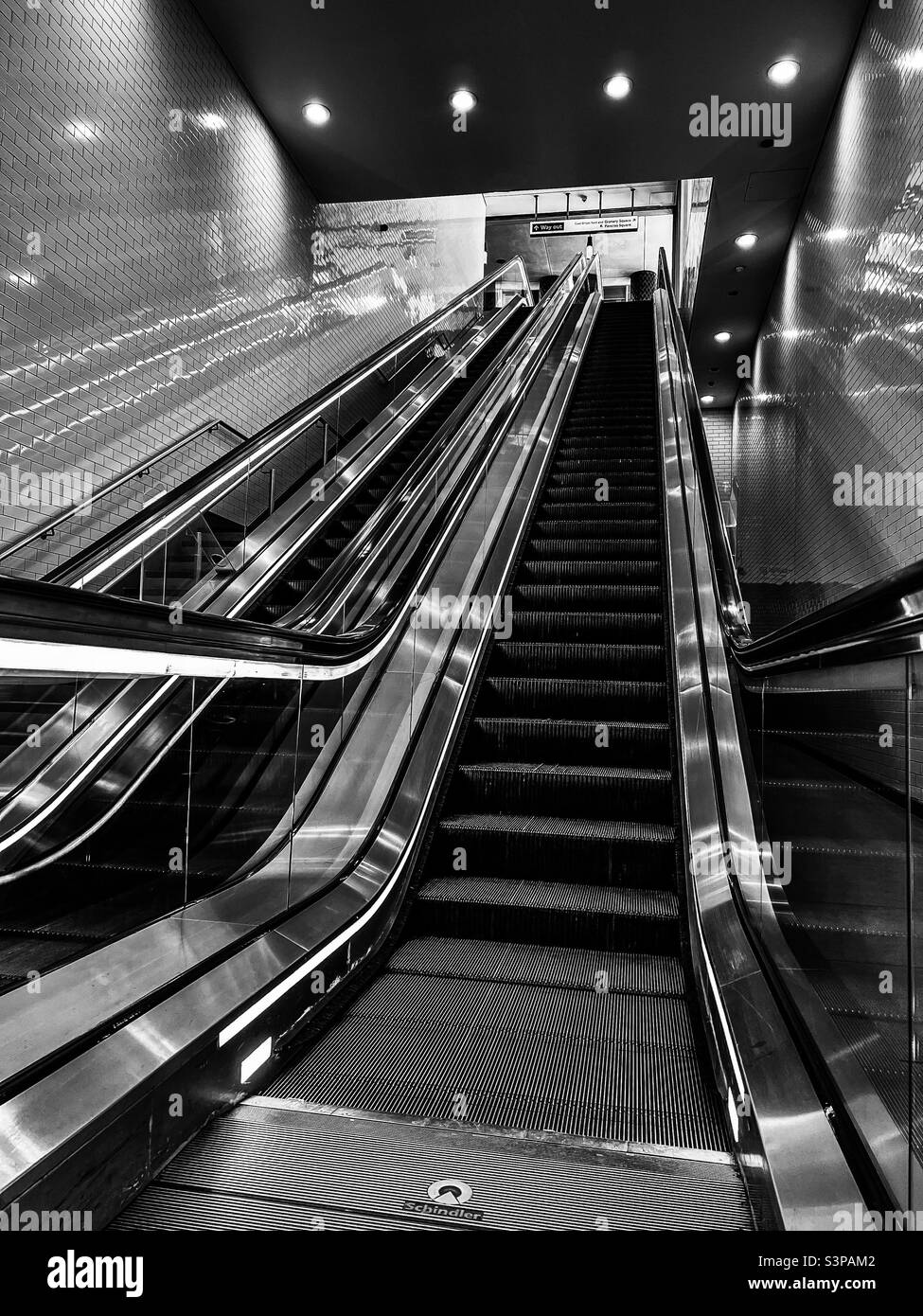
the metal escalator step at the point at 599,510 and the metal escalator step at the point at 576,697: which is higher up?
the metal escalator step at the point at 599,510

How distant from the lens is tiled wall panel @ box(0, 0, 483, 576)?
16.7 feet

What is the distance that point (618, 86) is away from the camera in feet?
25.5

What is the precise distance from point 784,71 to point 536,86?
2.19 meters

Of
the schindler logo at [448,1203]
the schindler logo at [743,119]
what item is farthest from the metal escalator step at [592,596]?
the schindler logo at [743,119]

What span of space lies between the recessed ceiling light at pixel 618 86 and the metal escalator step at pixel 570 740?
6.84 m

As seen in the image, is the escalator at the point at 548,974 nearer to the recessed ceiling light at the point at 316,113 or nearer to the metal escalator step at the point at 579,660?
the metal escalator step at the point at 579,660

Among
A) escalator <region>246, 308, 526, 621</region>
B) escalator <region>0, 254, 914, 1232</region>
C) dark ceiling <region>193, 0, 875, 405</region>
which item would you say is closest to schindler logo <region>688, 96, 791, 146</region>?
dark ceiling <region>193, 0, 875, 405</region>

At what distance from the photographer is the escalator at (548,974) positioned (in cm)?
158

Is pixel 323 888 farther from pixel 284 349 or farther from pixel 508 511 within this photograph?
pixel 284 349

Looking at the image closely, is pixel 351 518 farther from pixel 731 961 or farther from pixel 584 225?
pixel 584 225

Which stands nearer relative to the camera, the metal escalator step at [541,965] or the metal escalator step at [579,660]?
the metal escalator step at [541,965]

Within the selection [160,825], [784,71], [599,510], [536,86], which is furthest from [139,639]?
[784,71]
